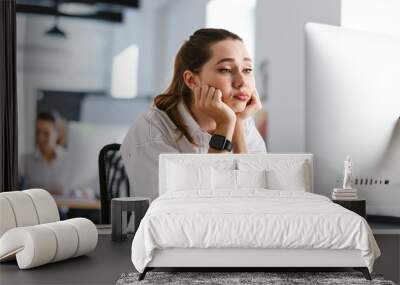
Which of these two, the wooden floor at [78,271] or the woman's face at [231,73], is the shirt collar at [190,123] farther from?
the wooden floor at [78,271]

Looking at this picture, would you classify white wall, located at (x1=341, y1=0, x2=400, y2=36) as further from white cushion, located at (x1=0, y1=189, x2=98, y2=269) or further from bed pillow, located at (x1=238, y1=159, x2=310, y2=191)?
white cushion, located at (x1=0, y1=189, x2=98, y2=269)

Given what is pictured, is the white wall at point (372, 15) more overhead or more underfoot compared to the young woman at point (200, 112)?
more overhead

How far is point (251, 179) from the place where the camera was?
521 cm

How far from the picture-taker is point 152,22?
19.4 ft

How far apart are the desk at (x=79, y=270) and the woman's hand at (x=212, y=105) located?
155 cm

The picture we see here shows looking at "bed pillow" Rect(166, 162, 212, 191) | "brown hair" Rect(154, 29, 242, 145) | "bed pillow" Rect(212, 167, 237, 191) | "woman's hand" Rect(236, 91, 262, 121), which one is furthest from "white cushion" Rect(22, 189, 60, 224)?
"woman's hand" Rect(236, 91, 262, 121)

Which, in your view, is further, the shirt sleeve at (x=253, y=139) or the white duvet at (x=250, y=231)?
the shirt sleeve at (x=253, y=139)

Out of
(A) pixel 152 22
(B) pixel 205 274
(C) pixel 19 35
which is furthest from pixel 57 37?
(B) pixel 205 274

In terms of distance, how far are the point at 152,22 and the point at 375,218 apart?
2.88 metres

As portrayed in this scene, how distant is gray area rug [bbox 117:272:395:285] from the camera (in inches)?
150

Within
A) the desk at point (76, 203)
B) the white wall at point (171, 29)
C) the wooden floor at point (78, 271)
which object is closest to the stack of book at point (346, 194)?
the white wall at point (171, 29)

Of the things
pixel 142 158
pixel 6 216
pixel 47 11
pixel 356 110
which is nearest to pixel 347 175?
pixel 356 110

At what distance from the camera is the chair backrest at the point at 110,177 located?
589 cm

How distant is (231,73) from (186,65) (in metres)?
0.43
